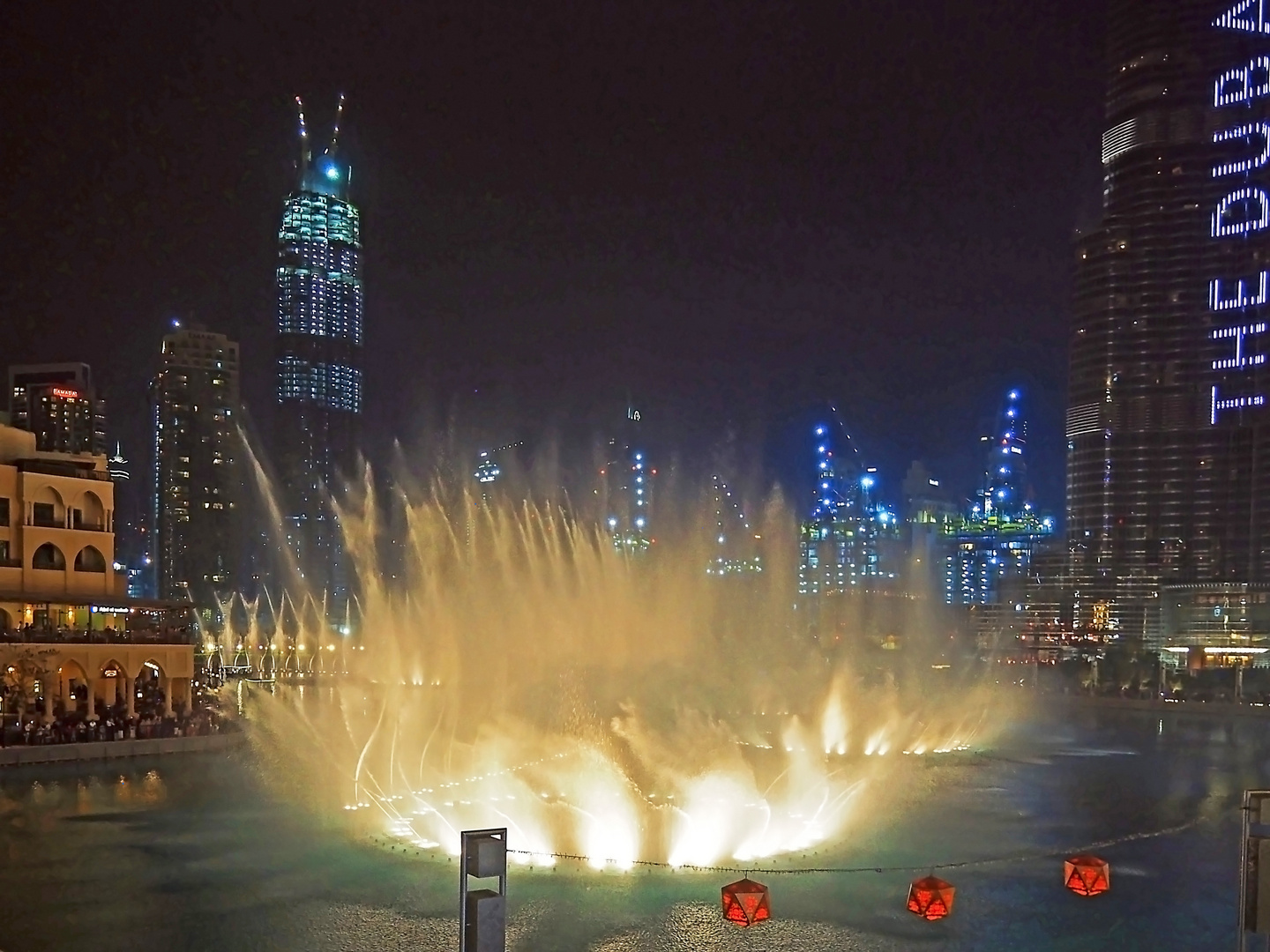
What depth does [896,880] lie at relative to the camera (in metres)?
19.7

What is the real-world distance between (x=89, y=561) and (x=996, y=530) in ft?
428

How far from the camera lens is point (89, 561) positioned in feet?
145

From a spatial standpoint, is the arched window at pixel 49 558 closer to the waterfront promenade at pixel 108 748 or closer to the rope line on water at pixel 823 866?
the waterfront promenade at pixel 108 748

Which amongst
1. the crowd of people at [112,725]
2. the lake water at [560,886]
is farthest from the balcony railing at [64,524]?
the lake water at [560,886]

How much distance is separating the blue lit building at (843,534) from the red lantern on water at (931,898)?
402 ft

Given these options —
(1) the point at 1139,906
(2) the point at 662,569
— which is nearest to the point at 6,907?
(1) the point at 1139,906

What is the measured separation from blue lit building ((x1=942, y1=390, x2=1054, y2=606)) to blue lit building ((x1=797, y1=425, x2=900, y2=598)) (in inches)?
332

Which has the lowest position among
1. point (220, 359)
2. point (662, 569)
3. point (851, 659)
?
point (851, 659)

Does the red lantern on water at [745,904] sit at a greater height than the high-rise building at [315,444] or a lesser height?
lesser

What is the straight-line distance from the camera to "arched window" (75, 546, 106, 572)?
43.7m

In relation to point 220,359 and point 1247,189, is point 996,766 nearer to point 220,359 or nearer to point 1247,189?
point 1247,189

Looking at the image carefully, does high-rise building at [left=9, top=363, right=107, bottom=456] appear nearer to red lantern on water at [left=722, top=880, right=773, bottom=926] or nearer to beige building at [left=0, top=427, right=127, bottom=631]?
beige building at [left=0, top=427, right=127, bottom=631]

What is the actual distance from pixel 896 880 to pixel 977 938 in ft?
9.75

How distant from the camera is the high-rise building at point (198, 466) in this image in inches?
5428
